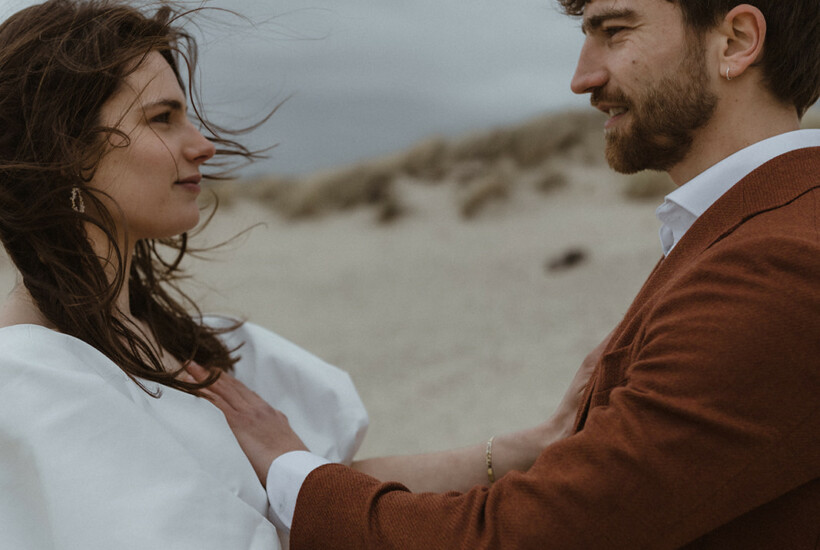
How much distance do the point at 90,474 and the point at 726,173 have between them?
59.4 inches

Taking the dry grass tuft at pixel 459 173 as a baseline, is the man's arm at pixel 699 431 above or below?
above

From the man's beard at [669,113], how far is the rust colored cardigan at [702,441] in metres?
0.43

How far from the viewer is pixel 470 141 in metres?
19.6

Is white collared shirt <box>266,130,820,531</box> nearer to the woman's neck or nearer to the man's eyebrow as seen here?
the man's eyebrow

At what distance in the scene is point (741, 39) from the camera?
203cm

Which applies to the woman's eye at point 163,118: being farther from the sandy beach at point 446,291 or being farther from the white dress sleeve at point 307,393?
the sandy beach at point 446,291

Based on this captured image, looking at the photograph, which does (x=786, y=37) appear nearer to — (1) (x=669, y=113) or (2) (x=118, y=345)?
(1) (x=669, y=113)

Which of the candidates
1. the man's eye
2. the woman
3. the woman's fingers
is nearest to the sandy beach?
the woman

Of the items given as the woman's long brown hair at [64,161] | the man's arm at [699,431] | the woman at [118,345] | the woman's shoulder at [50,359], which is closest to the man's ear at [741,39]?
the man's arm at [699,431]

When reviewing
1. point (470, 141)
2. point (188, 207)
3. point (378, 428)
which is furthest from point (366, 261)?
point (188, 207)

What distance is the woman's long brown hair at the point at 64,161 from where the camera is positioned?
1.91 m

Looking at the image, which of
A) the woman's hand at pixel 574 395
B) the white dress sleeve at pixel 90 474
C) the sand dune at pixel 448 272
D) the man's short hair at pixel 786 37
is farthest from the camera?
the sand dune at pixel 448 272

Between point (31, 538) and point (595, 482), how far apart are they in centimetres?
109

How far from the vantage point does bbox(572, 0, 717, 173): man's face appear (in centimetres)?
199
